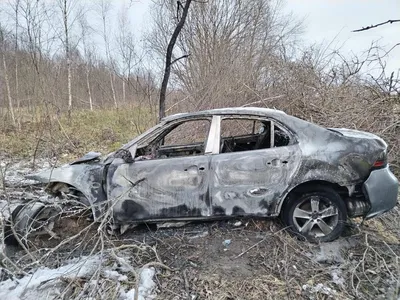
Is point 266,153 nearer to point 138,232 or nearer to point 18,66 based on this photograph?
point 138,232

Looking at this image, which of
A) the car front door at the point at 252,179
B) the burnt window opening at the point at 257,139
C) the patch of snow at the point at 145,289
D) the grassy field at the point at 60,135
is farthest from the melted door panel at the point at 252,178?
the grassy field at the point at 60,135

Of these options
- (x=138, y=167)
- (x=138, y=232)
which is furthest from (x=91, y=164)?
(x=138, y=232)

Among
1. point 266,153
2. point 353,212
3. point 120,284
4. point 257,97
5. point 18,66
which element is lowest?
point 120,284

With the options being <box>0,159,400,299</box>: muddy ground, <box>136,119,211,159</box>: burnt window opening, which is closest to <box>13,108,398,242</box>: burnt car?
<box>0,159,400,299</box>: muddy ground

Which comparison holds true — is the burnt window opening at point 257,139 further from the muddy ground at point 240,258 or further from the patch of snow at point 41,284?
the patch of snow at point 41,284

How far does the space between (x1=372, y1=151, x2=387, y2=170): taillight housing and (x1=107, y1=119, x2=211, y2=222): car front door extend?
6.24ft

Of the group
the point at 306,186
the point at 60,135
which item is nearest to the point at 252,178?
the point at 306,186

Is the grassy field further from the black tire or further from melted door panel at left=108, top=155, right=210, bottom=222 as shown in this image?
the black tire

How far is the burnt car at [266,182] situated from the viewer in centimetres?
330

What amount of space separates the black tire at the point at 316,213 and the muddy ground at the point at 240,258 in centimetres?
13

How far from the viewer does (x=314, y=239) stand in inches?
134

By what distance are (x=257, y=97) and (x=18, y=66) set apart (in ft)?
37.6

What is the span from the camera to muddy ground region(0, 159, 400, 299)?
267cm

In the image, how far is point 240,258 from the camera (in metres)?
3.14
